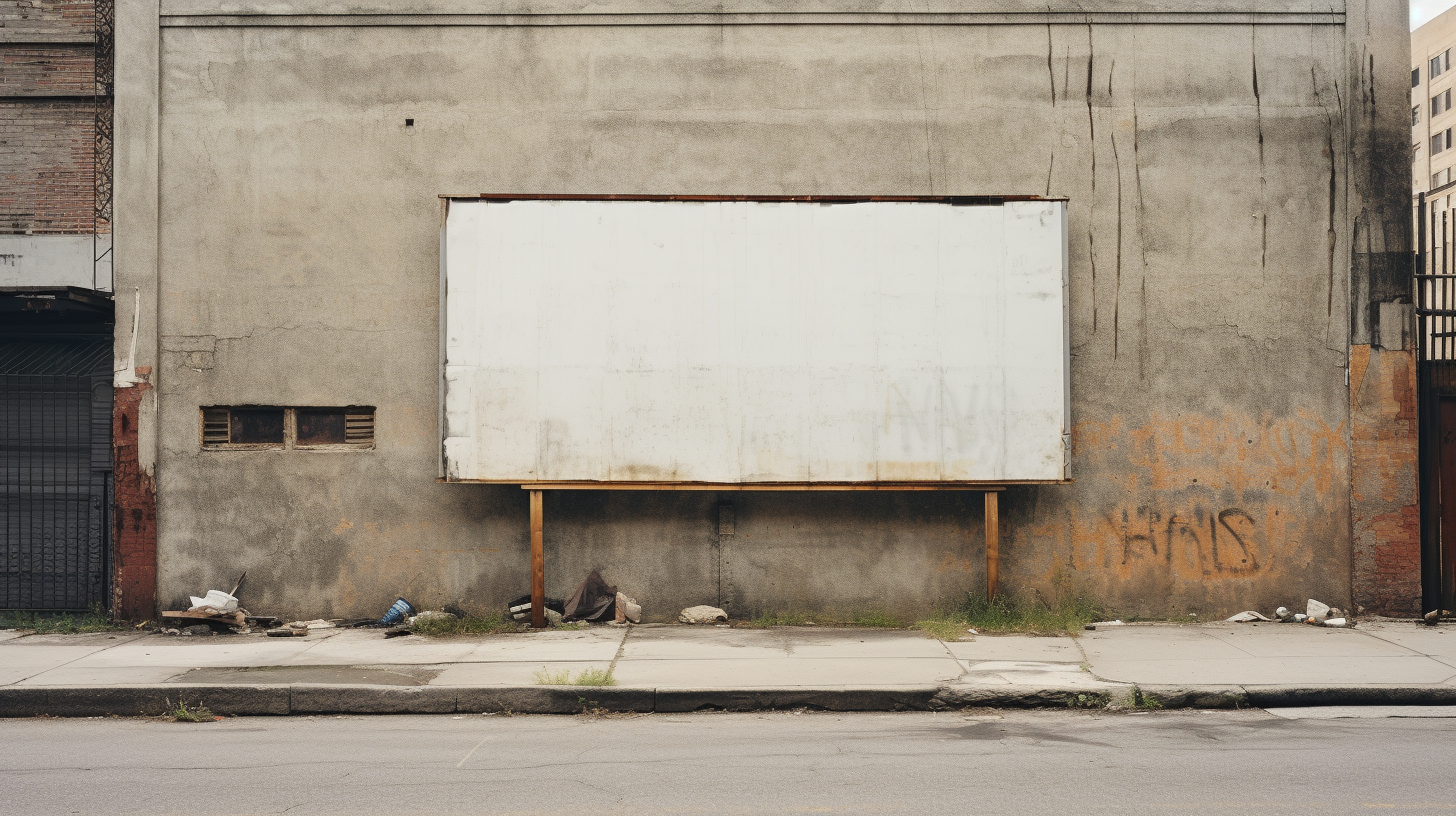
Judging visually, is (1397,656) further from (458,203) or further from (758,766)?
(458,203)

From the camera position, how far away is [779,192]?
430 inches

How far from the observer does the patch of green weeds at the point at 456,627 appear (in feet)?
33.6

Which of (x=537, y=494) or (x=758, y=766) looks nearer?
(x=758, y=766)

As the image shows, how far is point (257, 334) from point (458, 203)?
2.59m

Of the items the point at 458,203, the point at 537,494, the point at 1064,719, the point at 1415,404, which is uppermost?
the point at 458,203

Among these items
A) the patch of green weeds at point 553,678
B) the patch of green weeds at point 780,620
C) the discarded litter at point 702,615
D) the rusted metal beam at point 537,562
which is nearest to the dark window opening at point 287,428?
the rusted metal beam at point 537,562

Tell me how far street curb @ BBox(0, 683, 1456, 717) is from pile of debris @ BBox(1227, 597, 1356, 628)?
9.56ft

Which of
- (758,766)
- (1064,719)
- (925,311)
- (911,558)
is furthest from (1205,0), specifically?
(758,766)

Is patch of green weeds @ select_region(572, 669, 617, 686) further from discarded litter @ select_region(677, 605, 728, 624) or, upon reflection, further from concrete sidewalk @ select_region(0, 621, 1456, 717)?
discarded litter @ select_region(677, 605, 728, 624)

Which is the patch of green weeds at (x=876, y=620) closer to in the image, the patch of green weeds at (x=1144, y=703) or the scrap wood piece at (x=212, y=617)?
the patch of green weeds at (x=1144, y=703)

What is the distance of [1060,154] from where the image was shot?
10.9m

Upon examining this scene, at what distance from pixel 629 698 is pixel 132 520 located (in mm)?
6259

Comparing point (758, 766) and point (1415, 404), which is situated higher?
point (1415, 404)

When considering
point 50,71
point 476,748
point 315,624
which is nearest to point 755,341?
point 476,748
